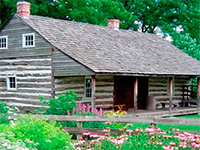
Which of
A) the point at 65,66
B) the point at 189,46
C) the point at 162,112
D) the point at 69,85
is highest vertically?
the point at 189,46

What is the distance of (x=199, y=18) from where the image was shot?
37969mm

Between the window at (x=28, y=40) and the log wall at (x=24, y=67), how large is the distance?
0.22 m

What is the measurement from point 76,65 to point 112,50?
4.19 m

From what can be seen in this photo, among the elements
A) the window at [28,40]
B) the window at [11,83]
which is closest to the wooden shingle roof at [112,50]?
the window at [28,40]

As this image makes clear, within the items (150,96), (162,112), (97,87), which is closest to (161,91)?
(150,96)

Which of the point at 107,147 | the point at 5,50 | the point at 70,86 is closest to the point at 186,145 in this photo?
the point at 107,147

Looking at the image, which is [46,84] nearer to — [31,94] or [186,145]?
[31,94]

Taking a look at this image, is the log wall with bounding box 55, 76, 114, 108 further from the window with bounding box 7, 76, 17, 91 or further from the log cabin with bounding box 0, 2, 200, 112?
the window with bounding box 7, 76, 17, 91

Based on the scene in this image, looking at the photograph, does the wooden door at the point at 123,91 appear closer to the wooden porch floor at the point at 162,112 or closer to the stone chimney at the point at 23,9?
the wooden porch floor at the point at 162,112

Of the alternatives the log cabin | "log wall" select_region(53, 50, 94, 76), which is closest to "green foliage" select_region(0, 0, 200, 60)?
the log cabin

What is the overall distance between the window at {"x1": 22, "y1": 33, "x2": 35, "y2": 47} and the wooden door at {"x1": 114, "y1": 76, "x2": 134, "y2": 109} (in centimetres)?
496

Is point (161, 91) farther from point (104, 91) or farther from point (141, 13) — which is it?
point (141, 13)

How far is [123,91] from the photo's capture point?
23.4m

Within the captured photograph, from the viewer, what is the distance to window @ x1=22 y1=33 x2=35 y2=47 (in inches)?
846
